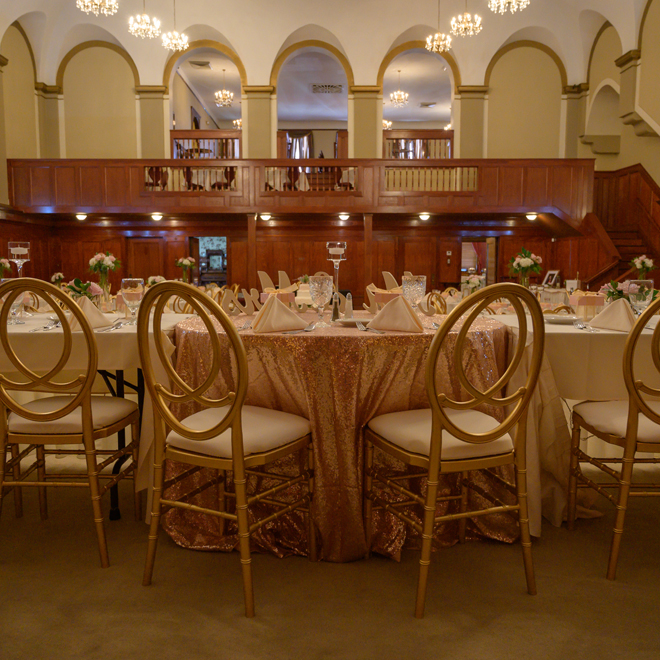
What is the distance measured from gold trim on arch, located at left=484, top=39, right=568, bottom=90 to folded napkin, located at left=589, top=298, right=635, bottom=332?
11859 mm

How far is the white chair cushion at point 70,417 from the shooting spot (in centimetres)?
206

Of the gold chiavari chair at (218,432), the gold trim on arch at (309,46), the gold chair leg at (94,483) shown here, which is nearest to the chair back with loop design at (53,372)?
the gold chair leg at (94,483)

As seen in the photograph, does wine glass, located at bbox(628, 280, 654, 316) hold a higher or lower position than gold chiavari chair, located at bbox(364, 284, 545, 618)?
higher

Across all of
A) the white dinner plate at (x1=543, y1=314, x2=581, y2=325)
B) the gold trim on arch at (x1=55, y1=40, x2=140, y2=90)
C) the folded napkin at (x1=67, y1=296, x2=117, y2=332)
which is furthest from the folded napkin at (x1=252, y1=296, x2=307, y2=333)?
the gold trim on arch at (x1=55, y1=40, x2=140, y2=90)

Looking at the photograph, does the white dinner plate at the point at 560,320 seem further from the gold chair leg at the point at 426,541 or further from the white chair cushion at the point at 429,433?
the gold chair leg at the point at 426,541

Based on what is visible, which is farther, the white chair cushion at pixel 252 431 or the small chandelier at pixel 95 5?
the small chandelier at pixel 95 5

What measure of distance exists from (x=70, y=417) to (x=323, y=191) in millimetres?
10135

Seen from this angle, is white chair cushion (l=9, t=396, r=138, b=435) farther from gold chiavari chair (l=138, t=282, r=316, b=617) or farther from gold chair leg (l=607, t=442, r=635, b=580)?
gold chair leg (l=607, t=442, r=635, b=580)

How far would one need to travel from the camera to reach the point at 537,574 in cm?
204

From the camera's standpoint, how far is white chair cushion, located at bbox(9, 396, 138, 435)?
2.06 m

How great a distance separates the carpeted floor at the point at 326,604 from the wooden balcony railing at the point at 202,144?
1267 cm

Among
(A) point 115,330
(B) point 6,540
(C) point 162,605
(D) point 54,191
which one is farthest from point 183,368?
(D) point 54,191

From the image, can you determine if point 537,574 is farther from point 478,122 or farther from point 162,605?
point 478,122

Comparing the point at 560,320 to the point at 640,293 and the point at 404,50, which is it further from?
the point at 404,50
